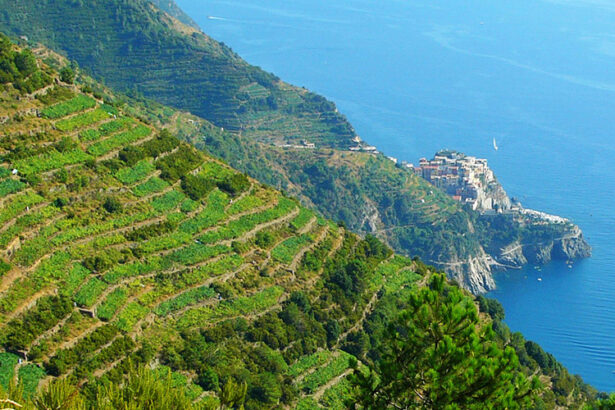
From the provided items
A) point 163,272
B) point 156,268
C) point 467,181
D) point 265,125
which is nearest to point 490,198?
point 467,181

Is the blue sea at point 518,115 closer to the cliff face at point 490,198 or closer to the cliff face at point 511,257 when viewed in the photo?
the cliff face at point 511,257

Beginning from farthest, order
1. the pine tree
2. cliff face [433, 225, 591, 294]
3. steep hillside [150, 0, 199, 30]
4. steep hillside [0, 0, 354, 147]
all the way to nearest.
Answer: steep hillside [150, 0, 199, 30], steep hillside [0, 0, 354, 147], cliff face [433, 225, 591, 294], the pine tree

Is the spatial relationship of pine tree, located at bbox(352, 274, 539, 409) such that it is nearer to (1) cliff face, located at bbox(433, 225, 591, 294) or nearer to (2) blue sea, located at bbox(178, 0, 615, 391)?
(2) blue sea, located at bbox(178, 0, 615, 391)

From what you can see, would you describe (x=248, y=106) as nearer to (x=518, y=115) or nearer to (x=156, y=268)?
(x=518, y=115)

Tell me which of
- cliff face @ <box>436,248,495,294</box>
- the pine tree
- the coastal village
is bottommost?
the pine tree

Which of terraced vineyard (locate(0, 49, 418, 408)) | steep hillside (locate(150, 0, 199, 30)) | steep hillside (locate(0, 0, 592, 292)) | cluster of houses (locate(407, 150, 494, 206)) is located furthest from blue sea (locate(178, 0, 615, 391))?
terraced vineyard (locate(0, 49, 418, 408))

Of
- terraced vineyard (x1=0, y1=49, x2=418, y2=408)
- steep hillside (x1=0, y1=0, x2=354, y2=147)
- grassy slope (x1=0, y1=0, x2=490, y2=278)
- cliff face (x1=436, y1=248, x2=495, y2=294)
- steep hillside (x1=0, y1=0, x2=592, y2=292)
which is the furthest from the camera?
steep hillside (x1=0, y1=0, x2=354, y2=147)

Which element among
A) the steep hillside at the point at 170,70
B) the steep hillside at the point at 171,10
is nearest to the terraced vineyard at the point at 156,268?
the steep hillside at the point at 170,70
